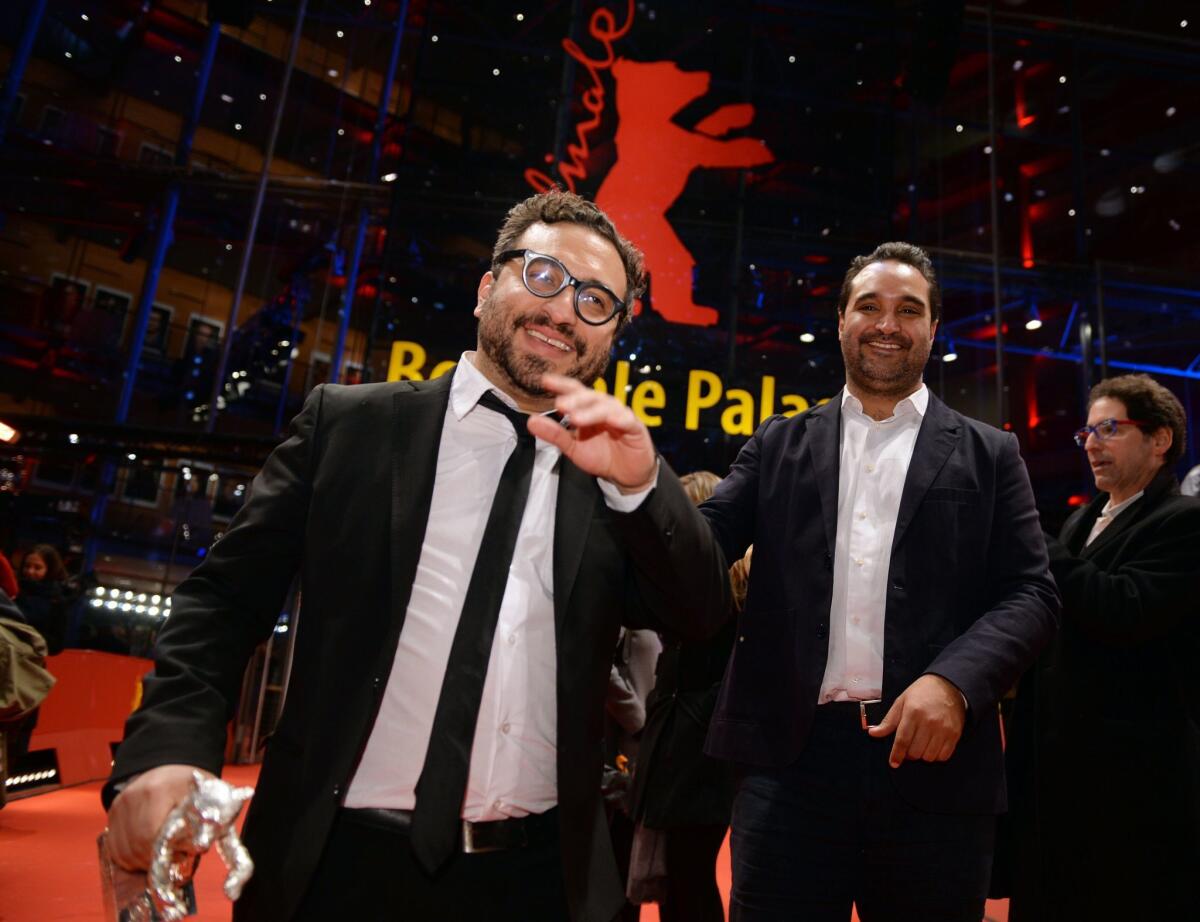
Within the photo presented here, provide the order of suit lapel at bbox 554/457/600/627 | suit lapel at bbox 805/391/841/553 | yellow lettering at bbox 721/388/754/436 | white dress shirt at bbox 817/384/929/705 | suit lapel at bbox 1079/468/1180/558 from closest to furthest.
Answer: suit lapel at bbox 554/457/600/627 < white dress shirt at bbox 817/384/929/705 < suit lapel at bbox 805/391/841/553 < suit lapel at bbox 1079/468/1180/558 < yellow lettering at bbox 721/388/754/436

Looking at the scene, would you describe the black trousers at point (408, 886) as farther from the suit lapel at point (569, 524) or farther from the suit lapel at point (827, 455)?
the suit lapel at point (827, 455)

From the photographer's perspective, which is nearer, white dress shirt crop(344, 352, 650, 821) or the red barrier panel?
white dress shirt crop(344, 352, 650, 821)

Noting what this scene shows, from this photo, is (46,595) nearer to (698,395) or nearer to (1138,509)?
(698,395)

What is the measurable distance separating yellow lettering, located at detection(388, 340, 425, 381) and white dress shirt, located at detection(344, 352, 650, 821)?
6.43m

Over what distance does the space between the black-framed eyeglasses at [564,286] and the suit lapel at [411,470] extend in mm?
253

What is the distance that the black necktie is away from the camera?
1276mm

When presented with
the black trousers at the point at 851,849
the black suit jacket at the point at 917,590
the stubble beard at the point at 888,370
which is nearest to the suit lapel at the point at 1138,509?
the black suit jacket at the point at 917,590

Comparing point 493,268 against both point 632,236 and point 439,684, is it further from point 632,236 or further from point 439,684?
point 632,236

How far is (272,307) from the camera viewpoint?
15.7 m

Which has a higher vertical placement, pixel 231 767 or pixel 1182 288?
pixel 1182 288

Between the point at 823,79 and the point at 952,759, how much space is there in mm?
8866

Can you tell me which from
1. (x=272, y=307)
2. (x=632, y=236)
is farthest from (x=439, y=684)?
(x=272, y=307)

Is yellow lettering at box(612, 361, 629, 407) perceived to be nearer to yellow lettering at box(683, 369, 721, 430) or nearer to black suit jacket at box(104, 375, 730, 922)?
yellow lettering at box(683, 369, 721, 430)

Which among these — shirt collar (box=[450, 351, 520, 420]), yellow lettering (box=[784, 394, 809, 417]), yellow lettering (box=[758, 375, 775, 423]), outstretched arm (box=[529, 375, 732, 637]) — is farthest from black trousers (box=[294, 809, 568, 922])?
yellow lettering (box=[784, 394, 809, 417])
